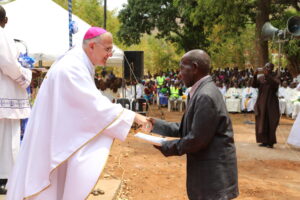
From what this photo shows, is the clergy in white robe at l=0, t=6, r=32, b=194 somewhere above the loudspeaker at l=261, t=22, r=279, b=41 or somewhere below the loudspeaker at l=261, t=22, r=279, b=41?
below

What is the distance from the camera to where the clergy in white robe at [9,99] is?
4375 millimetres

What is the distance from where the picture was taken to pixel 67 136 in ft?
10.1

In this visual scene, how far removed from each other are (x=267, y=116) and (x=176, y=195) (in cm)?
493

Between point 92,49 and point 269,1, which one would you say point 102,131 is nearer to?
point 92,49

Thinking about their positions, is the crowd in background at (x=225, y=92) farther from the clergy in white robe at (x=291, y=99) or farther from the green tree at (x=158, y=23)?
the green tree at (x=158, y=23)

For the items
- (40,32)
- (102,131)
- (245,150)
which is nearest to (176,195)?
(102,131)

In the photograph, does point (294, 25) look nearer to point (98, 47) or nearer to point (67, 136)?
point (98, 47)

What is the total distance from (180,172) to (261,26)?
12061 millimetres

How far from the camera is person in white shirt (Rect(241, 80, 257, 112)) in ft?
60.2

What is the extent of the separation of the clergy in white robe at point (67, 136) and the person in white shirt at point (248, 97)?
1589 cm

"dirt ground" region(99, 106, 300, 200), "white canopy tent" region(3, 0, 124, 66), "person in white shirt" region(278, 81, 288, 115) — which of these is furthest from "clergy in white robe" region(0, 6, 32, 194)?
"person in white shirt" region(278, 81, 288, 115)

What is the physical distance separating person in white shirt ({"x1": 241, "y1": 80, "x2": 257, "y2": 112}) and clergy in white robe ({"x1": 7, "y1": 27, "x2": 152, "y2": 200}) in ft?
52.1

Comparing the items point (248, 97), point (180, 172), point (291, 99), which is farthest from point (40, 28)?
point (291, 99)

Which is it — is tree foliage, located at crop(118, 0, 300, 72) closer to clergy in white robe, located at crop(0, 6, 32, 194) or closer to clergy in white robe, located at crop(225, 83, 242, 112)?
clergy in white robe, located at crop(225, 83, 242, 112)
